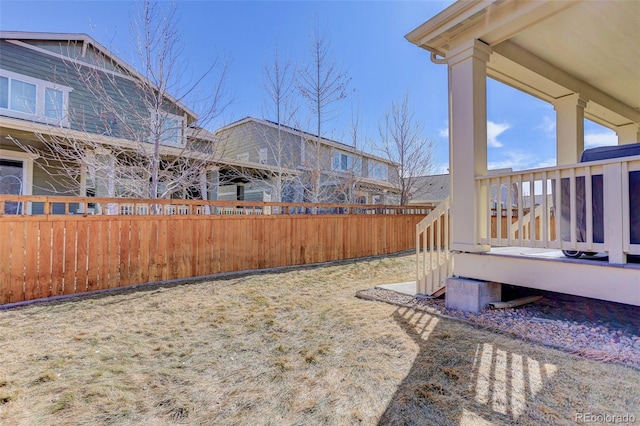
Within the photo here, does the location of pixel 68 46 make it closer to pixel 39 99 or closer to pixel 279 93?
pixel 39 99

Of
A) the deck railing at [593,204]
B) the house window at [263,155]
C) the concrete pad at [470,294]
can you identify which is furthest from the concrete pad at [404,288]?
the house window at [263,155]

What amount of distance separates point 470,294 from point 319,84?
8331 millimetres

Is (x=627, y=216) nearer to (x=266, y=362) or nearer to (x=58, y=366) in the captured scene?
(x=266, y=362)

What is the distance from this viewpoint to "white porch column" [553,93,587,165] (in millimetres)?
5117

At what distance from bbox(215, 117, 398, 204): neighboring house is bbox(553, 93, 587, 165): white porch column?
20.8 feet

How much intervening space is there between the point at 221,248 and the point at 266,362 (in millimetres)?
3664

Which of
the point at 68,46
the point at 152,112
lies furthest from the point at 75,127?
the point at 152,112

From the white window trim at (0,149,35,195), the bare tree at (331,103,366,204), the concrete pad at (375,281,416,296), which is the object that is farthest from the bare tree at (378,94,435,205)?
the white window trim at (0,149,35,195)

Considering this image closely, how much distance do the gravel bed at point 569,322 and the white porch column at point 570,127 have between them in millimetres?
2602

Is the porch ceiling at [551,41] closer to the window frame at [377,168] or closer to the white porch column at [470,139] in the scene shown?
the white porch column at [470,139]

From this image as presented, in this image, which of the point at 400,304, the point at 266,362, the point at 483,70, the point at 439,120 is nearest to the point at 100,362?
the point at 266,362

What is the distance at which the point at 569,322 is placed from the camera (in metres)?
3.27

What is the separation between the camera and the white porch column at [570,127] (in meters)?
5.12

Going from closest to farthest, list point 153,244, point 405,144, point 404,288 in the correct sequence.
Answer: point 404,288, point 153,244, point 405,144
